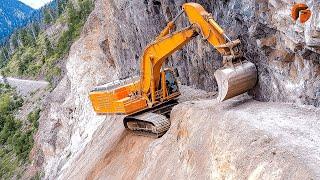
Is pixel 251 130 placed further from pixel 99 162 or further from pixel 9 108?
pixel 9 108

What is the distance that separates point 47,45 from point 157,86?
269 ft

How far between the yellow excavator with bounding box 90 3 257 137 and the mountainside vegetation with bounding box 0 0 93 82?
53255 mm

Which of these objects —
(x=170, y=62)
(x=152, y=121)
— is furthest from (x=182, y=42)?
(x=170, y=62)

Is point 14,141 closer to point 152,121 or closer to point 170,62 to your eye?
point 170,62

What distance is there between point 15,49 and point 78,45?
10553 centimetres

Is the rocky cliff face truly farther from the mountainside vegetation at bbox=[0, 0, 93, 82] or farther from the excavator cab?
the mountainside vegetation at bbox=[0, 0, 93, 82]

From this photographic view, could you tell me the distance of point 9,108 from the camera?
88875 millimetres

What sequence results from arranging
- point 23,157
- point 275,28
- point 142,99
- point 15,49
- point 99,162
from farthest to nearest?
point 15,49 < point 23,157 < point 99,162 < point 142,99 < point 275,28

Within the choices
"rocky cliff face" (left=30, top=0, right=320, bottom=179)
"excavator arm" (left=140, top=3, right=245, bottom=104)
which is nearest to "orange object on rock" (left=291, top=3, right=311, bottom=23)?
"rocky cliff face" (left=30, top=0, right=320, bottom=179)

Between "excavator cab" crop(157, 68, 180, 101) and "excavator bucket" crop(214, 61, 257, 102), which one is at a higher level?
"excavator bucket" crop(214, 61, 257, 102)

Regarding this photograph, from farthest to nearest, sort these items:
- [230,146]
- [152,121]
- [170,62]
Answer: [170,62]
[152,121]
[230,146]

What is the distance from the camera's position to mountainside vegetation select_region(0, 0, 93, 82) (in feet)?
265

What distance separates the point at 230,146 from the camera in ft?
43.4

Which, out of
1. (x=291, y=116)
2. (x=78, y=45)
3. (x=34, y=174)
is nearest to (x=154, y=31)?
(x=291, y=116)
